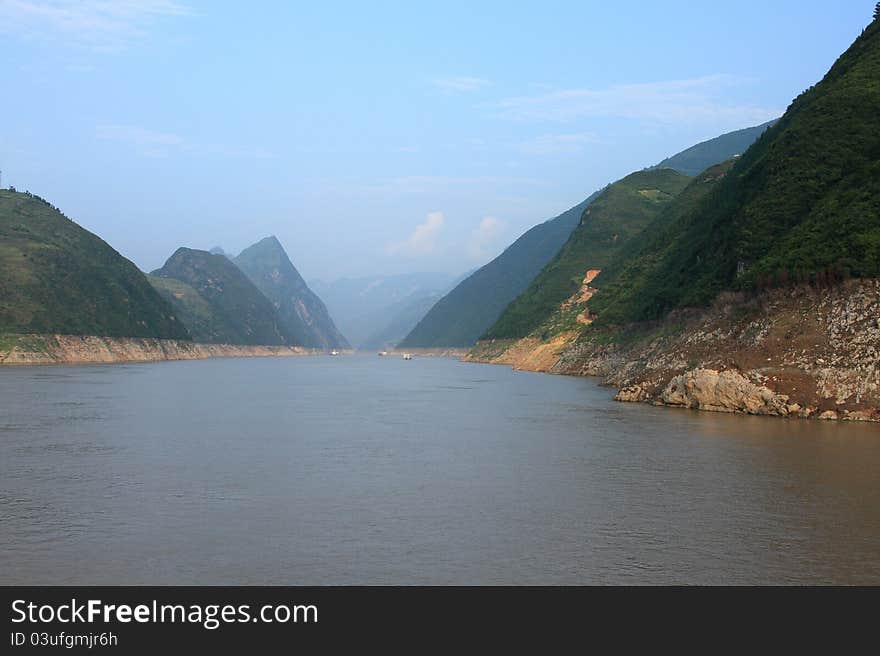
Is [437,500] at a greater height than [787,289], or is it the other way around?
[787,289]

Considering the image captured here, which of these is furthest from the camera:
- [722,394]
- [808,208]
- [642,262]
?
[642,262]

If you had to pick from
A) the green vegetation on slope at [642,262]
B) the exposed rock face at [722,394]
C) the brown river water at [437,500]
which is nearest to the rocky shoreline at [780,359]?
the exposed rock face at [722,394]

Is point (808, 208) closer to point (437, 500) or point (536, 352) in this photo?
point (437, 500)

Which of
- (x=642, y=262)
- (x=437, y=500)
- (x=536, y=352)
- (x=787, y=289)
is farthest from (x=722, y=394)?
(x=536, y=352)

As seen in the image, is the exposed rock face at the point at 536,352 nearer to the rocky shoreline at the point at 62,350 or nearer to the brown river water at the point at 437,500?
the rocky shoreline at the point at 62,350

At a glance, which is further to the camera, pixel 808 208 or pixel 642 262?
pixel 642 262
